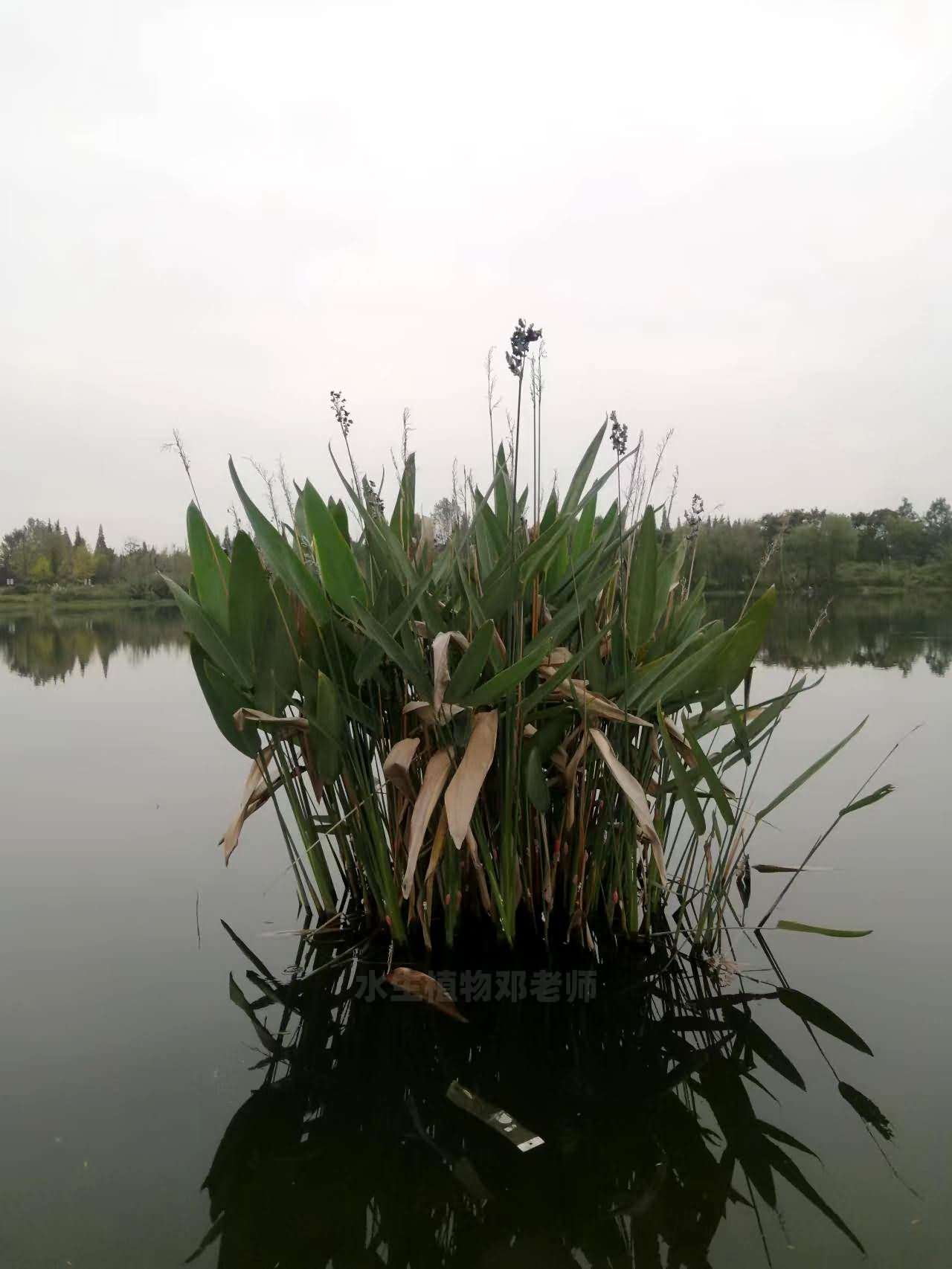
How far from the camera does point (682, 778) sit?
2004mm

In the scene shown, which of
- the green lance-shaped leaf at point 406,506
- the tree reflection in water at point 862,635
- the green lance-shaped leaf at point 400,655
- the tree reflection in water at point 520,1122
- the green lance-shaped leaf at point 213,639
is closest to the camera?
the tree reflection in water at point 520,1122

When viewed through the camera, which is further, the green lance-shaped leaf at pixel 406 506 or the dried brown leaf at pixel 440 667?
the green lance-shaped leaf at pixel 406 506

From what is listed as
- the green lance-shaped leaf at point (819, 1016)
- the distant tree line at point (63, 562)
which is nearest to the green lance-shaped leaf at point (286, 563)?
the green lance-shaped leaf at point (819, 1016)

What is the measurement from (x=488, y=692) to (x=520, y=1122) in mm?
880

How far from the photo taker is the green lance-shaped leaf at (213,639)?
2203 millimetres

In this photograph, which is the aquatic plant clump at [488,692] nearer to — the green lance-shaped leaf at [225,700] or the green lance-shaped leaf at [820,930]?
the green lance-shaped leaf at [225,700]

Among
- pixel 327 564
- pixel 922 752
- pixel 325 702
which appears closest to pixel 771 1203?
pixel 325 702

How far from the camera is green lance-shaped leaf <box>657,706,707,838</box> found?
6.50 ft

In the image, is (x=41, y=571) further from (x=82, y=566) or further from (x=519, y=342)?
(x=519, y=342)

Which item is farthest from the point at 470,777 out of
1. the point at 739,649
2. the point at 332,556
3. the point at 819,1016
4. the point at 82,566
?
the point at 82,566

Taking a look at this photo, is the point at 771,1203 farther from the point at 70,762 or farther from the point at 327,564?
the point at 70,762

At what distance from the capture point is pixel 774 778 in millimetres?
4484

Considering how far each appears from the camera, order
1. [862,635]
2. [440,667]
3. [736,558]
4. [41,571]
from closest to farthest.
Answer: [440,667], [736,558], [862,635], [41,571]

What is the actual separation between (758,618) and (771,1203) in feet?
3.89
